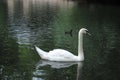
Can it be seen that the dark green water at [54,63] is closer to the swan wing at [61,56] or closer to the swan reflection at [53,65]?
the swan reflection at [53,65]

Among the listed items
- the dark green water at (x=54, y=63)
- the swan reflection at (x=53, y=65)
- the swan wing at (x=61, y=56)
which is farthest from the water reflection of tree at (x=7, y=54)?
the swan wing at (x=61, y=56)

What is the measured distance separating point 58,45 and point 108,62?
194 inches

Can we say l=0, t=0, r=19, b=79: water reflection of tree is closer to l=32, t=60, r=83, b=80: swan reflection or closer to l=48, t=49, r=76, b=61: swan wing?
l=32, t=60, r=83, b=80: swan reflection

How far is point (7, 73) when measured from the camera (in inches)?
618

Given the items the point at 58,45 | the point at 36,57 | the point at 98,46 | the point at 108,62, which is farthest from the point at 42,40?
the point at 108,62

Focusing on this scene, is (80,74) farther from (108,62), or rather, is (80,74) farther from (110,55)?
(110,55)

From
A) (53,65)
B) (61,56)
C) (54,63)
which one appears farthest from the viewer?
(61,56)

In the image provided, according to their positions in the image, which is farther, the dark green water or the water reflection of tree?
the water reflection of tree

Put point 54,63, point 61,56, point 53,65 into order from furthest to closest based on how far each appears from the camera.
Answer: point 61,56 < point 54,63 < point 53,65

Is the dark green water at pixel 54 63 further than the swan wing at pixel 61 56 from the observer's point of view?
No

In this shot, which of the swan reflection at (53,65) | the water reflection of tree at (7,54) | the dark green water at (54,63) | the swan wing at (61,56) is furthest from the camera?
the swan wing at (61,56)

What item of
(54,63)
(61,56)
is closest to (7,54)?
(54,63)

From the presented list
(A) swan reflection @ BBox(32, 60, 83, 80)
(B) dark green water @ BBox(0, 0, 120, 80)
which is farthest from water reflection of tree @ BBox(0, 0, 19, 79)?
(A) swan reflection @ BBox(32, 60, 83, 80)

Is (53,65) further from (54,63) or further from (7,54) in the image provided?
(7,54)
